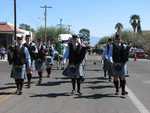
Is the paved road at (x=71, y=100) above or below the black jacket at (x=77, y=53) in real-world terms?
below

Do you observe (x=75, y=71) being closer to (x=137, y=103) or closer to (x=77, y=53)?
(x=77, y=53)

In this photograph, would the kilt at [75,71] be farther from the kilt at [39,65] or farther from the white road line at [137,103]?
the kilt at [39,65]

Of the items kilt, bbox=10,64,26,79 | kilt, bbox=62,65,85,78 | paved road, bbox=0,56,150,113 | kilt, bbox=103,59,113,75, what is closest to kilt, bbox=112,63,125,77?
paved road, bbox=0,56,150,113

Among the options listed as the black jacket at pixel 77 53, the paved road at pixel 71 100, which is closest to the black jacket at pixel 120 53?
the black jacket at pixel 77 53

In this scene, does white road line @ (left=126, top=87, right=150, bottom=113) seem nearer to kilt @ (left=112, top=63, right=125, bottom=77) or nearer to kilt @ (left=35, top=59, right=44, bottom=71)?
kilt @ (left=112, top=63, right=125, bottom=77)

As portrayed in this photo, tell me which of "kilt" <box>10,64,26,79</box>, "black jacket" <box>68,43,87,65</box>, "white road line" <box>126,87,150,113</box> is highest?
"black jacket" <box>68,43,87,65</box>

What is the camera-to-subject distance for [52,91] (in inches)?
734

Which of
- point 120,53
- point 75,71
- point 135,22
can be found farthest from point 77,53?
point 135,22

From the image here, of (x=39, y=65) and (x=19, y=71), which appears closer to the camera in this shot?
(x=19, y=71)

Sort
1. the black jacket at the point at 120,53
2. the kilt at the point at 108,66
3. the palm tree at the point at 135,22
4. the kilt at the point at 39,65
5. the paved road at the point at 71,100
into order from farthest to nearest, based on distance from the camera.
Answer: the palm tree at the point at 135,22 < the kilt at the point at 108,66 < the kilt at the point at 39,65 < the black jacket at the point at 120,53 < the paved road at the point at 71,100

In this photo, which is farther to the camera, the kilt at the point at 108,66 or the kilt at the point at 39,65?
the kilt at the point at 108,66

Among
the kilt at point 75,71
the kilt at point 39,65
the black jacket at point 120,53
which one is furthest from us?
the kilt at point 39,65

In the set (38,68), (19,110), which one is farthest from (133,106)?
(38,68)

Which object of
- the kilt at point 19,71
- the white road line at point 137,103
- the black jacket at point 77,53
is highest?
the black jacket at point 77,53
